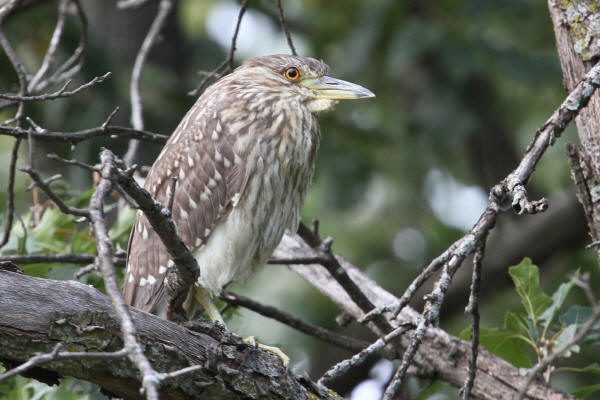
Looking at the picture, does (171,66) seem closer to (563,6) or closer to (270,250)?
(270,250)

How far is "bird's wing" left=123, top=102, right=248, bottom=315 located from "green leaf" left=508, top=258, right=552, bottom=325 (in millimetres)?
1198

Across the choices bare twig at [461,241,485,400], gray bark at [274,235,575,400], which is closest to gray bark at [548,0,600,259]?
bare twig at [461,241,485,400]

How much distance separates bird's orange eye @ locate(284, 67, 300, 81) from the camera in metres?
3.82

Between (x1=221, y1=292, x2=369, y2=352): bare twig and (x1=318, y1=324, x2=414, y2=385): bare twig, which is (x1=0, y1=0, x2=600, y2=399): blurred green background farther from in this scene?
(x1=318, y1=324, x2=414, y2=385): bare twig

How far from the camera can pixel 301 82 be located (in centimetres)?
382

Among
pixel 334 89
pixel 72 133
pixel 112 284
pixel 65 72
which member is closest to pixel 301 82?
pixel 334 89

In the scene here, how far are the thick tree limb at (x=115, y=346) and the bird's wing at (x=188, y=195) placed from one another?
1040 millimetres

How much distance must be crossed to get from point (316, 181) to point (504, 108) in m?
1.84

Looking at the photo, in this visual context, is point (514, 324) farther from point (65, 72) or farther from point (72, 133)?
point (65, 72)

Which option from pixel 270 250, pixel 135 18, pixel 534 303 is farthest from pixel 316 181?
pixel 534 303

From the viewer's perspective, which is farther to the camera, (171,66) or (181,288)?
(171,66)

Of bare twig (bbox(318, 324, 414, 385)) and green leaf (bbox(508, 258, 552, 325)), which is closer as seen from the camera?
bare twig (bbox(318, 324, 414, 385))

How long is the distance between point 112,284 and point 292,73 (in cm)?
241

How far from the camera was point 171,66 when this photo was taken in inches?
281
